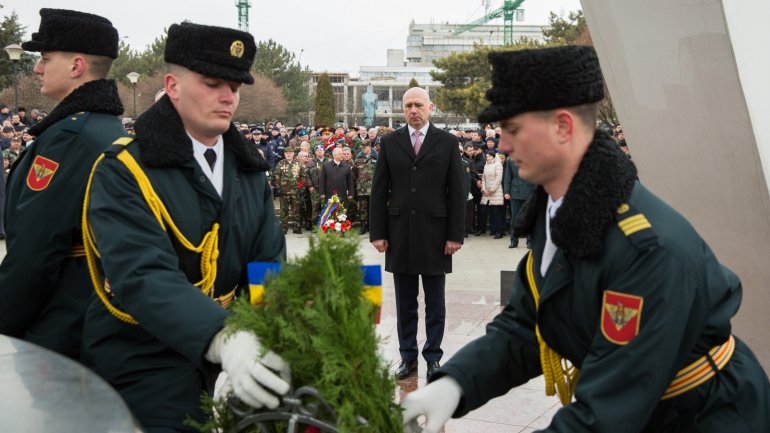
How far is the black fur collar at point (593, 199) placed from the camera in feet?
7.25

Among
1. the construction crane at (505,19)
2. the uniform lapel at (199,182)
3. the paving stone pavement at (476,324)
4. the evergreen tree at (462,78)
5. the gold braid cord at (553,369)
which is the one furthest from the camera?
the construction crane at (505,19)

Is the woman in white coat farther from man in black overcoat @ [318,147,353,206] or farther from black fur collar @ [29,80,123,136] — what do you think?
black fur collar @ [29,80,123,136]

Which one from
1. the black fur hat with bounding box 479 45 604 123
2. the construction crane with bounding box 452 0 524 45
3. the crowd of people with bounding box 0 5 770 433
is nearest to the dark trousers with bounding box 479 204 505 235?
the crowd of people with bounding box 0 5 770 433

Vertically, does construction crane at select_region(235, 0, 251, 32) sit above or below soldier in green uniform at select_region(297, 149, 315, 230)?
above

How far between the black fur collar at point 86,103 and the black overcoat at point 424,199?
3.46 m

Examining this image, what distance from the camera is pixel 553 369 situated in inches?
101

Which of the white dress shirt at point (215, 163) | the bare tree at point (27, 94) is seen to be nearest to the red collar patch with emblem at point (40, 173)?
the white dress shirt at point (215, 163)

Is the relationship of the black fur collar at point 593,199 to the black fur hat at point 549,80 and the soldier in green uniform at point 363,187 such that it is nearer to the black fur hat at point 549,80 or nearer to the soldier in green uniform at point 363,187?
the black fur hat at point 549,80

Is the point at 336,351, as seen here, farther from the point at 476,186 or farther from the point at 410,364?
the point at 476,186

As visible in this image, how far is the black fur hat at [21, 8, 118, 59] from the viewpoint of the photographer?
3.53 meters

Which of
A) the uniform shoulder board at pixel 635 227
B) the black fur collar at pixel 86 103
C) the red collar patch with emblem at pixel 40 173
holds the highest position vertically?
the black fur collar at pixel 86 103

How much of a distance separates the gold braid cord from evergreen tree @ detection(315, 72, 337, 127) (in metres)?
47.2

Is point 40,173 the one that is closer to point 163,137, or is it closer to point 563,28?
point 163,137

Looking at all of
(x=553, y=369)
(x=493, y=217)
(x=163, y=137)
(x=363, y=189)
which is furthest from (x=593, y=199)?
(x=363, y=189)
